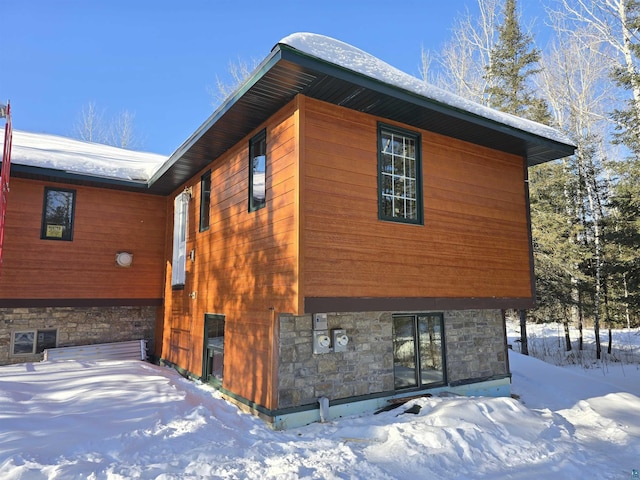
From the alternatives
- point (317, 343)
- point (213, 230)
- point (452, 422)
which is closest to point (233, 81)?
point (213, 230)

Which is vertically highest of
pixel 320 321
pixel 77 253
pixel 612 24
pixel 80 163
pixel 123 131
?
pixel 123 131

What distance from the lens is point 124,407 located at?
577 cm

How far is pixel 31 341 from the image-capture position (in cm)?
950

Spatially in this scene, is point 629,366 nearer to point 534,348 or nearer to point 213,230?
point 534,348

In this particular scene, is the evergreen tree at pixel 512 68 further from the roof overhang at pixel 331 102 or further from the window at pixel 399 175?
the window at pixel 399 175

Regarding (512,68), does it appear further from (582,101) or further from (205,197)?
(205,197)

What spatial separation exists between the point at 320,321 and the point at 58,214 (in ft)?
24.2

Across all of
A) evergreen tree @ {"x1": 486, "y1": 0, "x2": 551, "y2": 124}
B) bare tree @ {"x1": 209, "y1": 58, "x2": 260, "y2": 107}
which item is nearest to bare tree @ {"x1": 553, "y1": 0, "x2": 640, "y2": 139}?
evergreen tree @ {"x1": 486, "y1": 0, "x2": 551, "y2": 124}

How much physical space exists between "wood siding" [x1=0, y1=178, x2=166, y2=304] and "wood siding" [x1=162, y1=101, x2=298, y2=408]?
74.4 inches

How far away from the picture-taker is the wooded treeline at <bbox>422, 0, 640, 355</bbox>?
13.7 meters

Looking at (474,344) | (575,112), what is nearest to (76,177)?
(474,344)

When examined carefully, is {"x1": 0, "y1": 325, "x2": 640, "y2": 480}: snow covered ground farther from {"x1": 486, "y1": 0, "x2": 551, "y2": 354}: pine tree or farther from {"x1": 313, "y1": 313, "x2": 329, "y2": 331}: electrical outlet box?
{"x1": 486, "y1": 0, "x2": 551, "y2": 354}: pine tree

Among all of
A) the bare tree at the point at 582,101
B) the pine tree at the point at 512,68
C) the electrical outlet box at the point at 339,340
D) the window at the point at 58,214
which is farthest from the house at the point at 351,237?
the pine tree at the point at 512,68

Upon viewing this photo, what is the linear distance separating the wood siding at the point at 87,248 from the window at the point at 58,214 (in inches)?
4.2
